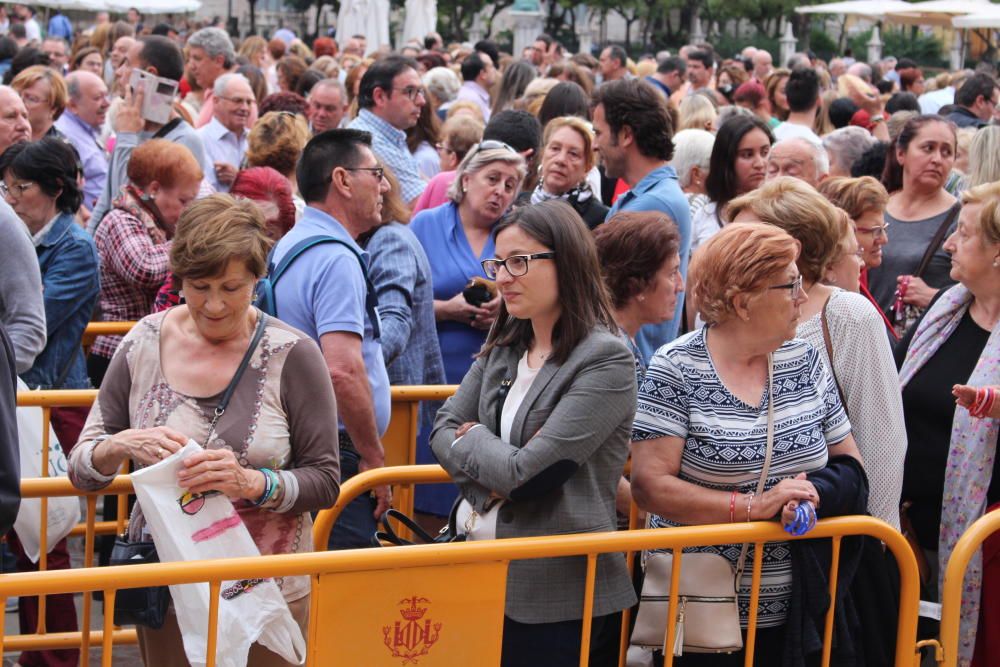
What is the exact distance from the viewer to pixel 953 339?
14.5 ft

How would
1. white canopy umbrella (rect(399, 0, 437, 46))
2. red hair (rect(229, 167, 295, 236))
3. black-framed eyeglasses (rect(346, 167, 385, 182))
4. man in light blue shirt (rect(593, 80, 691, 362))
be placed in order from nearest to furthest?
black-framed eyeglasses (rect(346, 167, 385, 182)) → red hair (rect(229, 167, 295, 236)) → man in light blue shirt (rect(593, 80, 691, 362)) → white canopy umbrella (rect(399, 0, 437, 46))

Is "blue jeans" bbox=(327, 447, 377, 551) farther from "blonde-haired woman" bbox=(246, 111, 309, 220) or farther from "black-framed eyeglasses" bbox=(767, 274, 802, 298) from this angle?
"blonde-haired woman" bbox=(246, 111, 309, 220)

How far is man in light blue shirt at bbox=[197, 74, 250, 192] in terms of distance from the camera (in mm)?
8508

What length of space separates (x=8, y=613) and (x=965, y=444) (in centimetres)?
401

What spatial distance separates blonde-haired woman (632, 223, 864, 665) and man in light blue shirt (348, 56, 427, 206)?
13.1 feet

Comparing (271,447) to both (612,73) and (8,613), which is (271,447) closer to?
(8,613)

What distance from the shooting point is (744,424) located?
11.5ft

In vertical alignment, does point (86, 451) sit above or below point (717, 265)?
below

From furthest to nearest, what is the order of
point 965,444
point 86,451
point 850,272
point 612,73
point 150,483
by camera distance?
point 612,73 → point 850,272 → point 965,444 → point 86,451 → point 150,483

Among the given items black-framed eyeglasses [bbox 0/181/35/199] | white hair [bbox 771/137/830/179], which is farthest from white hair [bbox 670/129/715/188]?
black-framed eyeglasses [bbox 0/181/35/199]

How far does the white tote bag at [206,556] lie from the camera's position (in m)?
3.14

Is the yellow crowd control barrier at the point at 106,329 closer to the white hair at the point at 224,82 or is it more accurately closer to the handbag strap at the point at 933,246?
the white hair at the point at 224,82

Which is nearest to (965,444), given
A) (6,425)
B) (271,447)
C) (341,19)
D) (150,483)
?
(271,447)

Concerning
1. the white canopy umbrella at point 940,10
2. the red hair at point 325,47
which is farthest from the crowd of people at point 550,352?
the white canopy umbrella at point 940,10
